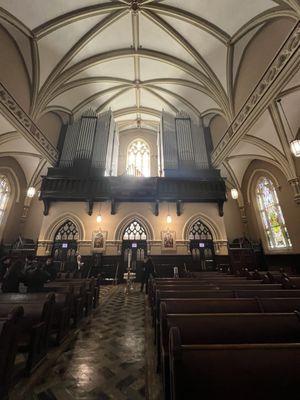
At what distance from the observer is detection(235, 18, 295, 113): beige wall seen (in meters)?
7.25

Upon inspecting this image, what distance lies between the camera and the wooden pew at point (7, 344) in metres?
1.92

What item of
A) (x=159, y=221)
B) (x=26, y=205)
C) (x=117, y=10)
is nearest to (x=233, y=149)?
(x=159, y=221)

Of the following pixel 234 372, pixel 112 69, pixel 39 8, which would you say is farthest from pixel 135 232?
pixel 39 8

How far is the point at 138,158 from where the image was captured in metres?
16.4

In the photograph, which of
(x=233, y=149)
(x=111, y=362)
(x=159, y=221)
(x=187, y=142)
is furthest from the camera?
(x=187, y=142)

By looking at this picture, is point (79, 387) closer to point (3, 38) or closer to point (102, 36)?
point (3, 38)

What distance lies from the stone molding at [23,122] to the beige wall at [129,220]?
3.53 meters

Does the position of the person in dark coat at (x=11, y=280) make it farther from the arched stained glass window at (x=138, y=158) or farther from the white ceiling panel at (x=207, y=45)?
the white ceiling panel at (x=207, y=45)

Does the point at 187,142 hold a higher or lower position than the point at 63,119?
lower

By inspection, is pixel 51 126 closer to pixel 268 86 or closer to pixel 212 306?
pixel 268 86

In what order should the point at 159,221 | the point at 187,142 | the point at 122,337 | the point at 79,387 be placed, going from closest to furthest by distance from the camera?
the point at 79,387
the point at 122,337
the point at 159,221
the point at 187,142

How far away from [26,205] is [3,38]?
29.6 ft

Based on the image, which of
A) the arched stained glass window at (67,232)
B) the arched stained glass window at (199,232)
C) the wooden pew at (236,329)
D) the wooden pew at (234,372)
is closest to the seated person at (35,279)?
the wooden pew at (236,329)

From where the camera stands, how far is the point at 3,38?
320 inches
